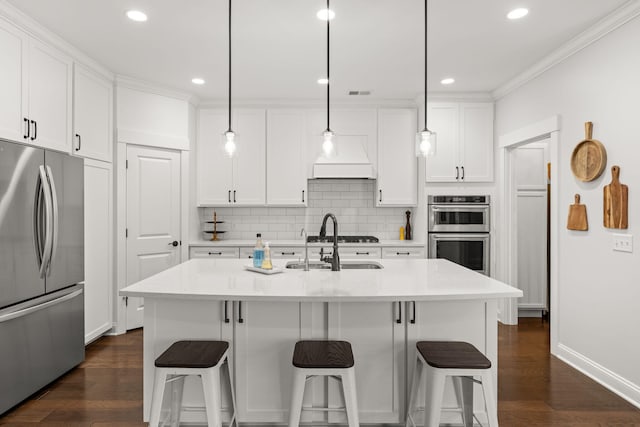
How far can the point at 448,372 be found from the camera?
1887 mm

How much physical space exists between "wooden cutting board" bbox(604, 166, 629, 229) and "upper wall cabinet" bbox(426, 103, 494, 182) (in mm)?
1880

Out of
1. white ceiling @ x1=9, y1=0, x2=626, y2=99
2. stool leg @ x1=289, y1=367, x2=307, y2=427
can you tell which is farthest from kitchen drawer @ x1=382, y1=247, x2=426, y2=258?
stool leg @ x1=289, y1=367, x2=307, y2=427

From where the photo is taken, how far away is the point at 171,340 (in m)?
2.27

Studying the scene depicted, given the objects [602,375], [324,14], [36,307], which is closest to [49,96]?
[36,307]

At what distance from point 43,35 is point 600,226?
4434 millimetres

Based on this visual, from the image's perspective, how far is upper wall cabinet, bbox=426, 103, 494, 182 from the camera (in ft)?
15.6

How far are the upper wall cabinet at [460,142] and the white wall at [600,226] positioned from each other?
3.25 ft

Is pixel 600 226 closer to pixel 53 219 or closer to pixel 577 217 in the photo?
pixel 577 217

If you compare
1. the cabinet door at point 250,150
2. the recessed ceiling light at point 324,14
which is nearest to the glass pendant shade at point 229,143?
the recessed ceiling light at point 324,14

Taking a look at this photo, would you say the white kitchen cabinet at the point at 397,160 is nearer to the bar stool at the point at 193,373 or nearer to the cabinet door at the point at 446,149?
the cabinet door at the point at 446,149

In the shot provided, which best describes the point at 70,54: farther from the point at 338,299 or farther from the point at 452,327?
the point at 452,327

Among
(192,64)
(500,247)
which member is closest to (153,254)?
(192,64)

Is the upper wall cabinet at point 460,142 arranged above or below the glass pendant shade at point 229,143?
above

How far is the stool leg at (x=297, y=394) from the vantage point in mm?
1848
